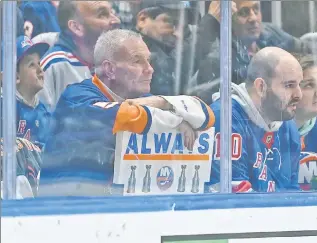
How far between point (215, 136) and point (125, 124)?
16.1 inches

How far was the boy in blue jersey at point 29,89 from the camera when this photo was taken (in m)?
4.08

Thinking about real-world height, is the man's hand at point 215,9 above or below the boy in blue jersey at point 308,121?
above

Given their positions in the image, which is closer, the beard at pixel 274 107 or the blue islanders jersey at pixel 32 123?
the blue islanders jersey at pixel 32 123

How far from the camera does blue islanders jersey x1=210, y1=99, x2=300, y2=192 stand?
4.30m

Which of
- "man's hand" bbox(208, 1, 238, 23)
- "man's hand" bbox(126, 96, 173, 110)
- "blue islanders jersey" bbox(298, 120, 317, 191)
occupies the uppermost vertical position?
"man's hand" bbox(208, 1, 238, 23)

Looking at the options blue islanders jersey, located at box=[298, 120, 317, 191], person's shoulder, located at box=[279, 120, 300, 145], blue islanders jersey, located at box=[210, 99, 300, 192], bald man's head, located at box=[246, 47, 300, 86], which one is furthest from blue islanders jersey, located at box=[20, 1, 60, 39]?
blue islanders jersey, located at box=[298, 120, 317, 191]

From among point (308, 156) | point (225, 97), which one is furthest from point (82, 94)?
point (308, 156)

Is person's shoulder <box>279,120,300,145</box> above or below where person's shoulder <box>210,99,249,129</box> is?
below

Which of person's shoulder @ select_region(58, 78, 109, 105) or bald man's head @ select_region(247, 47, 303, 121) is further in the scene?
bald man's head @ select_region(247, 47, 303, 121)

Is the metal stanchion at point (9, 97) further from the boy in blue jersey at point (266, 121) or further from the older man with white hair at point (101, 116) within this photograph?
the boy in blue jersey at point (266, 121)

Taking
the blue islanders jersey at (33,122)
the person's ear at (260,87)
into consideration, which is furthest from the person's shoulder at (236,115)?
the blue islanders jersey at (33,122)

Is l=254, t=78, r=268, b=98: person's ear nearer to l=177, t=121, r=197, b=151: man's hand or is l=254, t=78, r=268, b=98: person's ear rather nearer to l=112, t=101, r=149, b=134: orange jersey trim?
l=177, t=121, r=197, b=151: man's hand

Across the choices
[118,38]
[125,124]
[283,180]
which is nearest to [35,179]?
[125,124]

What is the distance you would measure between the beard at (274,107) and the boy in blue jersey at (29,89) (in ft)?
3.27
